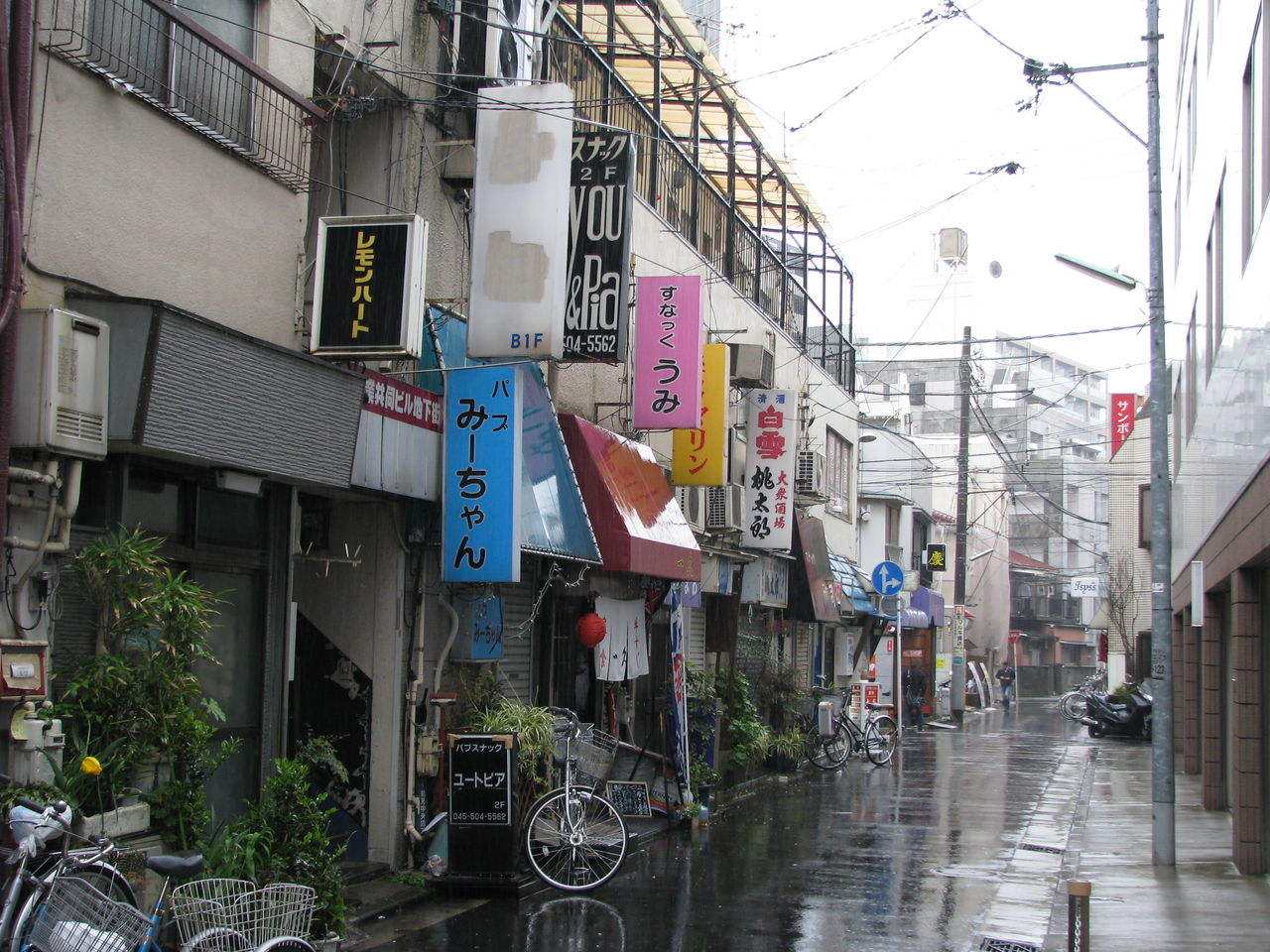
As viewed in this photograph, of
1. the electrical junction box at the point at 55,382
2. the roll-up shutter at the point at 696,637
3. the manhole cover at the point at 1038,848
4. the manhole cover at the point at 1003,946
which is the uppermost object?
the electrical junction box at the point at 55,382

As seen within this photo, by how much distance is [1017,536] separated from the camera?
80.0 metres

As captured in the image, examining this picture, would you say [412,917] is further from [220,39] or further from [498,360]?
[220,39]

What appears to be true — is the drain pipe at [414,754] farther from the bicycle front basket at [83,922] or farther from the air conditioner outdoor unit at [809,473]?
the air conditioner outdoor unit at [809,473]

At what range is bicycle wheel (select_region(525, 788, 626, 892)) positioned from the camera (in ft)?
35.8

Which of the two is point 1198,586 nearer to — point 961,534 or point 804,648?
point 804,648

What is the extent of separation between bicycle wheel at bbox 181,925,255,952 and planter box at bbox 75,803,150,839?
101 centimetres

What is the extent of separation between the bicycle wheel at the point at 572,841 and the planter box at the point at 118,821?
400cm

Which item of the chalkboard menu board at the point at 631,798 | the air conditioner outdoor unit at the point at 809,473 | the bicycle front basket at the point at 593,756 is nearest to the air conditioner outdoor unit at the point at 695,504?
the air conditioner outdoor unit at the point at 809,473

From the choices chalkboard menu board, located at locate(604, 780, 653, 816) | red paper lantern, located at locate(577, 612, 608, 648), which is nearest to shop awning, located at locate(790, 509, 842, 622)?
chalkboard menu board, located at locate(604, 780, 653, 816)

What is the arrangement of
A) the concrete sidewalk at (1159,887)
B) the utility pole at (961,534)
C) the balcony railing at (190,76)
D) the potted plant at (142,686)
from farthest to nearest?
the utility pole at (961,534) → the concrete sidewalk at (1159,887) → the balcony railing at (190,76) → the potted plant at (142,686)

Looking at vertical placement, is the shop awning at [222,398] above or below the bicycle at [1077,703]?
above

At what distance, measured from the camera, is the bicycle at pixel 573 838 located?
10922 mm

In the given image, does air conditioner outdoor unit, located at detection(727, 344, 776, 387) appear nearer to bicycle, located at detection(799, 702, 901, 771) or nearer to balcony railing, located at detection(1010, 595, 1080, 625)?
bicycle, located at detection(799, 702, 901, 771)

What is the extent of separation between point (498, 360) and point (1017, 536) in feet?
240
